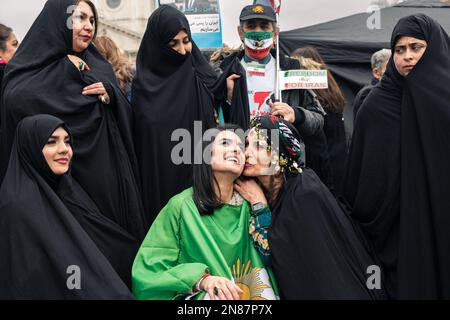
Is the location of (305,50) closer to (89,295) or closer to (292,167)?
(292,167)

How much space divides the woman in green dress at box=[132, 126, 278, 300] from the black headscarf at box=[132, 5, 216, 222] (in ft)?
1.66

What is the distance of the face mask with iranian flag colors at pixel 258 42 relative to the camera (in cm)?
507

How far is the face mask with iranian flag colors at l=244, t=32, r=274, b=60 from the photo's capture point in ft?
16.6

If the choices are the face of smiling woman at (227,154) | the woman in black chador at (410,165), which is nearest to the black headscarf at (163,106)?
the face of smiling woman at (227,154)

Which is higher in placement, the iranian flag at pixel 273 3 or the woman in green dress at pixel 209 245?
the iranian flag at pixel 273 3

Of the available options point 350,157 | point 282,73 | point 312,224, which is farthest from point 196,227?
point 282,73

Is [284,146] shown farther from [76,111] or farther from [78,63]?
[78,63]

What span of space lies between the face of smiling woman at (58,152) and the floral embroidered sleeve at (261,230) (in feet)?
3.66

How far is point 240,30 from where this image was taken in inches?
205

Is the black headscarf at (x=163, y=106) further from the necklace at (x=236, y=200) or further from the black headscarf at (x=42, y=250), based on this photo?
the black headscarf at (x=42, y=250)

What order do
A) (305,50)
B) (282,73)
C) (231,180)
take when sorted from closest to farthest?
(231,180) → (282,73) → (305,50)

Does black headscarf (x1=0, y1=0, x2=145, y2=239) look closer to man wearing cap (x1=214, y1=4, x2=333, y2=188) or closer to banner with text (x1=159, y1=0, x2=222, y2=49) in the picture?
man wearing cap (x1=214, y1=4, x2=333, y2=188)

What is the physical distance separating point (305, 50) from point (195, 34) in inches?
83.9

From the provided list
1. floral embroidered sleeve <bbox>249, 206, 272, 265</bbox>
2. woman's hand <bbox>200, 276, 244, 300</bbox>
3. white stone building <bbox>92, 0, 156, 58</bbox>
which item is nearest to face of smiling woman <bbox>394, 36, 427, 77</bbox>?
floral embroidered sleeve <bbox>249, 206, 272, 265</bbox>
